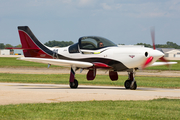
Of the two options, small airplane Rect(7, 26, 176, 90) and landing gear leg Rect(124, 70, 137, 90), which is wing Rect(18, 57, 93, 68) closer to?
small airplane Rect(7, 26, 176, 90)

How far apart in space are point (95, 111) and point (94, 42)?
10082mm

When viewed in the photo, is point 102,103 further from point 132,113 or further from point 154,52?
point 154,52

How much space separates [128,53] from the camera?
19.2 m

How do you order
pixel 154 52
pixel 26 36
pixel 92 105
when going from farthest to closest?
1. pixel 26 36
2. pixel 154 52
3. pixel 92 105

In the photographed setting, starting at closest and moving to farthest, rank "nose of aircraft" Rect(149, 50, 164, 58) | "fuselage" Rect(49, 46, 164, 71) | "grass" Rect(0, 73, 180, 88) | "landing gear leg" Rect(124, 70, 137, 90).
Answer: "nose of aircraft" Rect(149, 50, 164, 58) < "fuselage" Rect(49, 46, 164, 71) < "landing gear leg" Rect(124, 70, 137, 90) < "grass" Rect(0, 73, 180, 88)

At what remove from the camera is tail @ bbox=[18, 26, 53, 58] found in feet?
76.2

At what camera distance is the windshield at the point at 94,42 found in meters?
20.1

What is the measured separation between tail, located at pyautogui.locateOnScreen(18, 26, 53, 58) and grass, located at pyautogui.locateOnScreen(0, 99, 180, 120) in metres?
11.6

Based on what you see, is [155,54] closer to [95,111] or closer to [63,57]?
[63,57]

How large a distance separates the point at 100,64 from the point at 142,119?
1080cm

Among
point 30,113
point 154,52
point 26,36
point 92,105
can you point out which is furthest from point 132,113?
point 26,36

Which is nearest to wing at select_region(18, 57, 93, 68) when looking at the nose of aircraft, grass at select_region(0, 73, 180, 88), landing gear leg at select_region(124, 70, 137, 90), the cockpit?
the cockpit

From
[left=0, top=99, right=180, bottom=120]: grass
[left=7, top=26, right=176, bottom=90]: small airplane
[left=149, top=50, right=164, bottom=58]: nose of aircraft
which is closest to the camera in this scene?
[left=0, top=99, right=180, bottom=120]: grass

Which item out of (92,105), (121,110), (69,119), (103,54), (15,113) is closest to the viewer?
(69,119)
